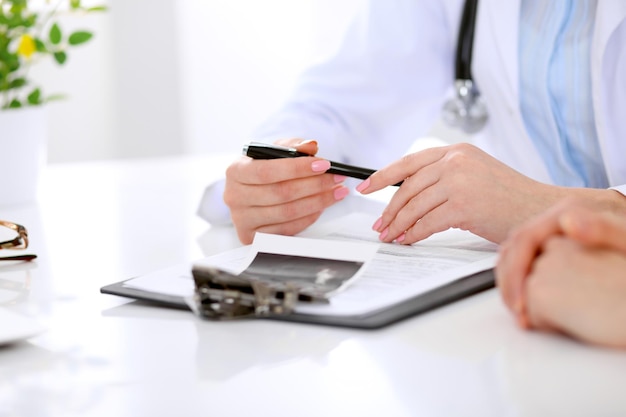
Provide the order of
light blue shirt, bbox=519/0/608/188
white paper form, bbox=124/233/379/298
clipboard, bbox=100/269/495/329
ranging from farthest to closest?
light blue shirt, bbox=519/0/608/188 < white paper form, bbox=124/233/379/298 < clipboard, bbox=100/269/495/329

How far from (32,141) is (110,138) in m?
2.17

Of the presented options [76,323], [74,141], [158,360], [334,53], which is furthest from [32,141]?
[74,141]

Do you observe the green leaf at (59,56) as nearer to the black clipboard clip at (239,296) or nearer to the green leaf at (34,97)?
the green leaf at (34,97)

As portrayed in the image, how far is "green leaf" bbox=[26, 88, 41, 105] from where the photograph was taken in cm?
135

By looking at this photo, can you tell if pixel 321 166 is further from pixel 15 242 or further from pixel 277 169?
pixel 15 242

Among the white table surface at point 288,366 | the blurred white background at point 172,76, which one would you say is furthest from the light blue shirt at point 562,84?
the blurred white background at point 172,76

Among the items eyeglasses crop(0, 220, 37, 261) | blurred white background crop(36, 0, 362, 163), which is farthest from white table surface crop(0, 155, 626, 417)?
blurred white background crop(36, 0, 362, 163)

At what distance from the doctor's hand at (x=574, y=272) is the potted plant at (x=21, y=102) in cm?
89

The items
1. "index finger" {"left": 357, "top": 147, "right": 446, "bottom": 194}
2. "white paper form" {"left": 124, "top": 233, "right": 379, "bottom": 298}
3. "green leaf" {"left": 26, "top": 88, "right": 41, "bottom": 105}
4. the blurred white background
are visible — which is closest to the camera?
"white paper form" {"left": 124, "top": 233, "right": 379, "bottom": 298}

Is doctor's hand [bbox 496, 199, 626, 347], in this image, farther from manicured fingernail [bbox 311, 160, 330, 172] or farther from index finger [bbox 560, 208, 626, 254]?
manicured fingernail [bbox 311, 160, 330, 172]

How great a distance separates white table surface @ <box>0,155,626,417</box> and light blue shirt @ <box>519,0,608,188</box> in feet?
1.86

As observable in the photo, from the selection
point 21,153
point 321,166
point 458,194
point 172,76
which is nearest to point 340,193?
point 321,166

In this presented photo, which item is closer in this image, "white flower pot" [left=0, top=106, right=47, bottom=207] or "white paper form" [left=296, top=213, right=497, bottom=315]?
"white paper form" [left=296, top=213, right=497, bottom=315]

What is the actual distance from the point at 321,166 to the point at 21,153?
0.57 meters
